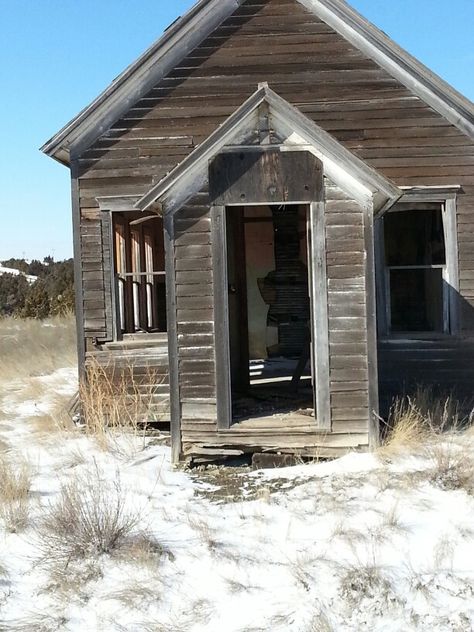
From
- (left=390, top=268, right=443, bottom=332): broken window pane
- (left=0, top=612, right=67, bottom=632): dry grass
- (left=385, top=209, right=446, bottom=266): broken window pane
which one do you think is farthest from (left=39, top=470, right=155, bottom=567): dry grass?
(left=385, top=209, right=446, bottom=266): broken window pane

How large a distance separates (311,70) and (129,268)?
359cm

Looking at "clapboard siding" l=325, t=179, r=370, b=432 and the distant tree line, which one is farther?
the distant tree line

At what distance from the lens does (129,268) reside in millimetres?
9391

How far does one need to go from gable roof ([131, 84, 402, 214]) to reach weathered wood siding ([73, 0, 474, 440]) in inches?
87.5

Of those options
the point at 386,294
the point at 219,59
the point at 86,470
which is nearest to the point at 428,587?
the point at 86,470

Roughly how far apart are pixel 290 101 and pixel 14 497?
5.87 m

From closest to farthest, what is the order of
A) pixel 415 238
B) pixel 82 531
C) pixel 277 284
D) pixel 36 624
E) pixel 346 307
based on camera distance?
pixel 36 624 < pixel 82 531 < pixel 346 307 < pixel 415 238 < pixel 277 284

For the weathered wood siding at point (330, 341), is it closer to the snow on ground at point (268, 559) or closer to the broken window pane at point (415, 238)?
the snow on ground at point (268, 559)

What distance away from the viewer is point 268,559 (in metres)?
4.40

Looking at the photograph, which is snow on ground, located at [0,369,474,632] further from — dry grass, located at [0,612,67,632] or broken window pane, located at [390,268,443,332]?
broken window pane, located at [390,268,443,332]

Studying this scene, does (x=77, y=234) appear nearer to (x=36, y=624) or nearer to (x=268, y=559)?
(x=268, y=559)

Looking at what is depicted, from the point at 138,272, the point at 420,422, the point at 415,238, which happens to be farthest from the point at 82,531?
the point at 415,238

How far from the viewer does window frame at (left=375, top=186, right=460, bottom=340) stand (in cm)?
847

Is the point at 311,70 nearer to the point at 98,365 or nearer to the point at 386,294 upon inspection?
the point at 386,294
